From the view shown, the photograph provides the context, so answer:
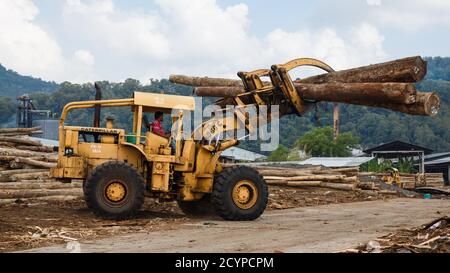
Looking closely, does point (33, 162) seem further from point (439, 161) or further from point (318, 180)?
point (439, 161)

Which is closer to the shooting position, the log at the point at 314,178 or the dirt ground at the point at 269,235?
the dirt ground at the point at 269,235

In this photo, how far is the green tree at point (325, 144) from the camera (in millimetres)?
79500

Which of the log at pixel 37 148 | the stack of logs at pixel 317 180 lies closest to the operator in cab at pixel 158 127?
the stack of logs at pixel 317 180

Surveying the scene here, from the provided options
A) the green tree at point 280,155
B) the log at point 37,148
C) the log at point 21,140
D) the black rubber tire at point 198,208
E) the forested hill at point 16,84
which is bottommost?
the black rubber tire at point 198,208

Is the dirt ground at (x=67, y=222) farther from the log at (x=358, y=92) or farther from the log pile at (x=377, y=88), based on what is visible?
the log at (x=358, y=92)

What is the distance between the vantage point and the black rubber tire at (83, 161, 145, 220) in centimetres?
1329

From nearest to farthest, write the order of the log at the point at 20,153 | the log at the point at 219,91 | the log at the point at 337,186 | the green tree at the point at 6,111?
the log at the point at 219,91, the log at the point at 20,153, the log at the point at 337,186, the green tree at the point at 6,111

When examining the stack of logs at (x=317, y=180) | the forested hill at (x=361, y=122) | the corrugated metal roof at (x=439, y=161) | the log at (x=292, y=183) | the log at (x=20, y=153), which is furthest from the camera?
→ the forested hill at (x=361, y=122)

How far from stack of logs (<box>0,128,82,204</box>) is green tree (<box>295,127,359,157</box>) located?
57480mm

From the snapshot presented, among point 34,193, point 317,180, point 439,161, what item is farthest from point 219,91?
point 439,161

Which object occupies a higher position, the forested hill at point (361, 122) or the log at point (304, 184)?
the forested hill at point (361, 122)

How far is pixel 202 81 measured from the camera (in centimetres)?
1803

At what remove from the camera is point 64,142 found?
46.0ft
